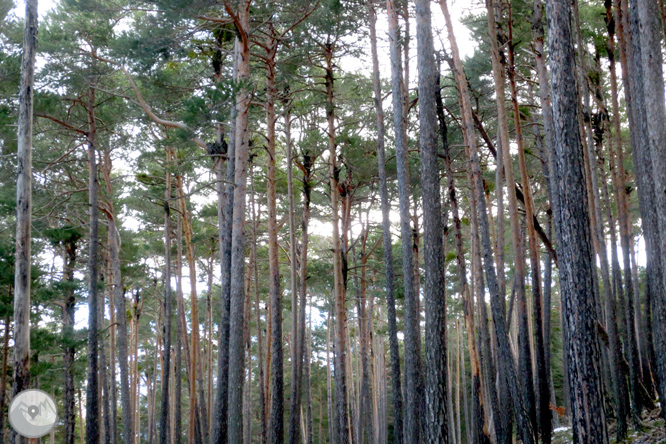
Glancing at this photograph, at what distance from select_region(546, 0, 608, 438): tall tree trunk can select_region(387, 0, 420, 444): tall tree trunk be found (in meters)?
3.84

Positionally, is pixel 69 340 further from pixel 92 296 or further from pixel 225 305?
pixel 225 305

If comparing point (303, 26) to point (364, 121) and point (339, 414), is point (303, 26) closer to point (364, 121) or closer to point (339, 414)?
point (364, 121)

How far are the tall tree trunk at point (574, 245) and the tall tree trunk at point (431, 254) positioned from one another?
1.71 meters

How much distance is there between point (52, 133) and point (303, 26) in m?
8.35

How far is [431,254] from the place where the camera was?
7215 mm

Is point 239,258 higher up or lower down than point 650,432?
higher up

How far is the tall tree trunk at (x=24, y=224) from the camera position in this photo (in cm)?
765

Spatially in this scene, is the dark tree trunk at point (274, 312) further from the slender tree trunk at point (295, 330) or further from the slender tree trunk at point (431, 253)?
the slender tree trunk at point (431, 253)

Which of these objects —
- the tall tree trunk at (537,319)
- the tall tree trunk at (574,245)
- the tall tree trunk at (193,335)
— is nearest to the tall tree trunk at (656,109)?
the tall tree trunk at (574,245)

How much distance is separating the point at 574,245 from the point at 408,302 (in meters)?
4.18

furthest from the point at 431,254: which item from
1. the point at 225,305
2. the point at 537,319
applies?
the point at 225,305

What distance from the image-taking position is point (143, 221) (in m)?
18.9

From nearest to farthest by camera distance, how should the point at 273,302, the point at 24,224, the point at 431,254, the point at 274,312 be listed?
the point at 431,254 → the point at 24,224 → the point at 274,312 → the point at 273,302

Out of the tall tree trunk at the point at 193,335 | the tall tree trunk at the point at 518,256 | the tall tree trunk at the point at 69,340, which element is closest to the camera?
the tall tree trunk at the point at 518,256
